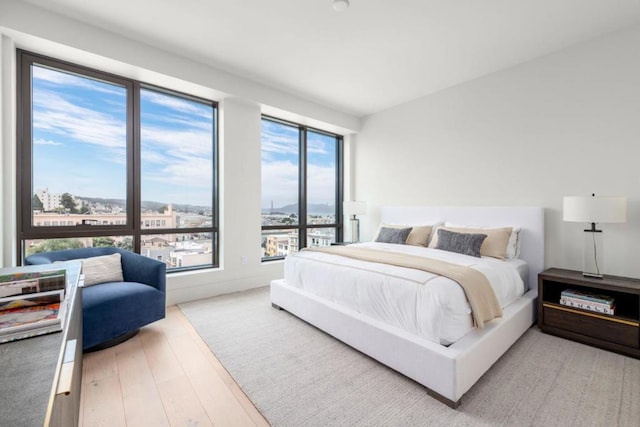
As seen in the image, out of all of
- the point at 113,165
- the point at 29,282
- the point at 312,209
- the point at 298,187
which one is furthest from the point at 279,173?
the point at 29,282

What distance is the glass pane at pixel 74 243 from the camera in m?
2.72

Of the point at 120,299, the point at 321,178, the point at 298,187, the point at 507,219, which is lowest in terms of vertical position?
the point at 120,299

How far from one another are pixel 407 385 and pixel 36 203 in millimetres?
3623

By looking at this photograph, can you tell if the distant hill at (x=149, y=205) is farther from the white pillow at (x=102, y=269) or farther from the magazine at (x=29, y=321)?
the magazine at (x=29, y=321)

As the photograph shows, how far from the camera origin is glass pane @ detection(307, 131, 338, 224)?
5078 millimetres

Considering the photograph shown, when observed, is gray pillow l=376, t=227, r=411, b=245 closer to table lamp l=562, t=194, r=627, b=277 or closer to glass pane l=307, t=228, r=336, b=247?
glass pane l=307, t=228, r=336, b=247

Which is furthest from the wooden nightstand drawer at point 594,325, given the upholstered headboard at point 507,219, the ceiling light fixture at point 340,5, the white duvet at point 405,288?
the ceiling light fixture at point 340,5

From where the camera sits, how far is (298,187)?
489 cm

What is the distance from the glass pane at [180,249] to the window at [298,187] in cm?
88

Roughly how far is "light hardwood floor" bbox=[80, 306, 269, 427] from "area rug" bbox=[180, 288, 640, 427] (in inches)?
4.2

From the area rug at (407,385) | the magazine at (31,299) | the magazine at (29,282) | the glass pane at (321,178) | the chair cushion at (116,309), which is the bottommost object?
the area rug at (407,385)

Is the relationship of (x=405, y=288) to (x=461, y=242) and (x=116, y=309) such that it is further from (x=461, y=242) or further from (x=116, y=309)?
(x=116, y=309)

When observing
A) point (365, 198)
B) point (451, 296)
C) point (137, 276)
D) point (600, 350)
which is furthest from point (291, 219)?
point (600, 350)

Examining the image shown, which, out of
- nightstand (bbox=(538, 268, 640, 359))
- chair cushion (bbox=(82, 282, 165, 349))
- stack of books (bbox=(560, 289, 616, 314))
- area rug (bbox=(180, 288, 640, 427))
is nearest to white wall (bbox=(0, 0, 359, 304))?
chair cushion (bbox=(82, 282, 165, 349))
